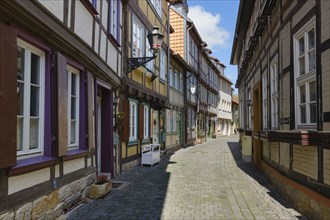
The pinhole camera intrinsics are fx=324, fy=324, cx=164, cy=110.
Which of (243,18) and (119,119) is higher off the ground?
(243,18)

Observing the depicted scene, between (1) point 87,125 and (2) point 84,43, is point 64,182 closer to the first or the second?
(1) point 87,125

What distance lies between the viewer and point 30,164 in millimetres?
3957

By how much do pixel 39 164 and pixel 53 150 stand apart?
0.44 m

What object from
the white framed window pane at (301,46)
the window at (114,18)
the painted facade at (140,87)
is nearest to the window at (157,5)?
the painted facade at (140,87)

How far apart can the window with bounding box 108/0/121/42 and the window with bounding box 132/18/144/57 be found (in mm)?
1640

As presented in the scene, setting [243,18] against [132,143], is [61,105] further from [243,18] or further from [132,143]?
[243,18]

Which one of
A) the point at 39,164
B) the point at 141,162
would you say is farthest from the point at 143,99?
the point at 39,164

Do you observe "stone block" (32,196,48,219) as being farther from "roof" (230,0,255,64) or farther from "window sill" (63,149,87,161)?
"roof" (230,0,255,64)

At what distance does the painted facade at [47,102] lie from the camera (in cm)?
348

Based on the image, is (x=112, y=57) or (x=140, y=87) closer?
(x=112, y=57)

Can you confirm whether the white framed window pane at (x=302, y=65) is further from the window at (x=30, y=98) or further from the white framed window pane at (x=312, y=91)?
the window at (x=30, y=98)

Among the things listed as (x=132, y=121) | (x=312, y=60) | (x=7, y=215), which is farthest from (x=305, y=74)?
(x=132, y=121)

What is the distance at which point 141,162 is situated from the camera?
1109 centimetres

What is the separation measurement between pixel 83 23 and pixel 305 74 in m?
3.97
